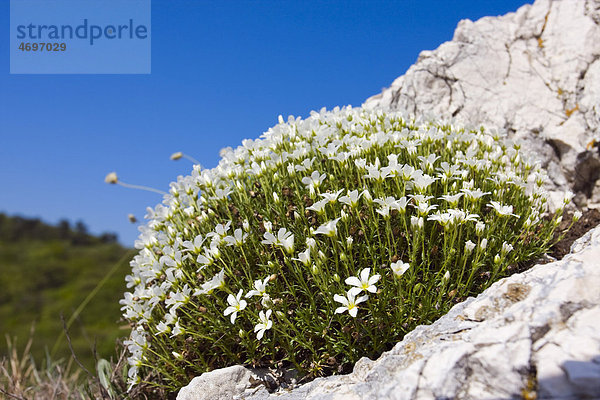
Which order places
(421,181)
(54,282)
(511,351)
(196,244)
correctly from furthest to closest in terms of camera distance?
1. (54,282)
2. (196,244)
3. (421,181)
4. (511,351)

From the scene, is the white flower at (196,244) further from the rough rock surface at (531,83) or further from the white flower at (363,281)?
the rough rock surface at (531,83)

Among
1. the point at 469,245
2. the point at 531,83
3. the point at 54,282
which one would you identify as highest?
the point at 531,83

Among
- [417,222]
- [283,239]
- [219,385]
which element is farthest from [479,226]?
[219,385]

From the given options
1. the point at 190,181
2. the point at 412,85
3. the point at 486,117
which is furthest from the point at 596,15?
the point at 190,181

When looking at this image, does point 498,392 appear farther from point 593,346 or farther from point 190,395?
point 190,395

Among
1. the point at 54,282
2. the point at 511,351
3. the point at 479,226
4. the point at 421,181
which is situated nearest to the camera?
the point at 511,351

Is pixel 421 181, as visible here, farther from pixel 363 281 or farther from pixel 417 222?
pixel 363 281

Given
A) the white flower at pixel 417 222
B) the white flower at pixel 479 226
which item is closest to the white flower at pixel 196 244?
the white flower at pixel 417 222
